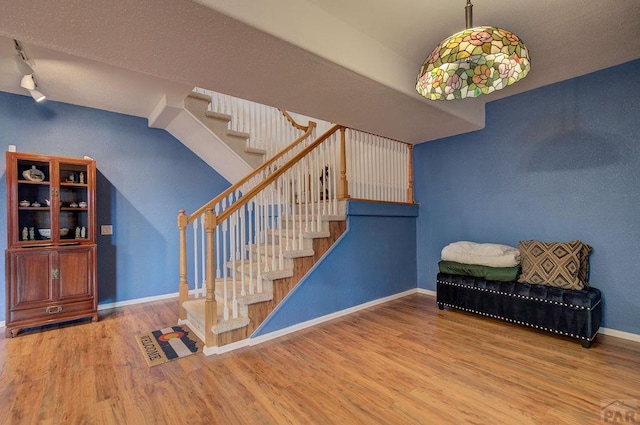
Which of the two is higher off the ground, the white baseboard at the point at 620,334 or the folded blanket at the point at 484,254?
the folded blanket at the point at 484,254

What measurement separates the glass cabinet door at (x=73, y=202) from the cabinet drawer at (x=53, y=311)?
0.73 metres

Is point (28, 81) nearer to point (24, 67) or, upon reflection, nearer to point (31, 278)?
point (24, 67)

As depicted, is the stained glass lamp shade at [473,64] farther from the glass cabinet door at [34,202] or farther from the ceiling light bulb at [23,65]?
the glass cabinet door at [34,202]

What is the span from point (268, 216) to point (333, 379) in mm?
1804

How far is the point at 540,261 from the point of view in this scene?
2988 mm

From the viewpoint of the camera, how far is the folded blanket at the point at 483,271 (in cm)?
311

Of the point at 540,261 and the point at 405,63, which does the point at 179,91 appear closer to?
the point at 405,63

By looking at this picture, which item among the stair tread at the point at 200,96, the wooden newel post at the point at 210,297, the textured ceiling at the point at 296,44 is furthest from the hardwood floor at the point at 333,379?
the stair tread at the point at 200,96

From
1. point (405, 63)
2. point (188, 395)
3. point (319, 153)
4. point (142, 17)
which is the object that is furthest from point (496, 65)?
point (188, 395)

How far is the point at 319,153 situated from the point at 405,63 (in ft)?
4.58

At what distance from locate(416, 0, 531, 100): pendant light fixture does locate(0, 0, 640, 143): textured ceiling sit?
2.43ft

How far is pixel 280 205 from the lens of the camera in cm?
333

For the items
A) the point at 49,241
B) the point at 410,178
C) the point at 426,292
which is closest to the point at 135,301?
the point at 49,241

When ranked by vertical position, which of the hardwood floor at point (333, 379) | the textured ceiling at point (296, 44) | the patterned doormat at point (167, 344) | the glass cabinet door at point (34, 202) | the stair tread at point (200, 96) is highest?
the stair tread at point (200, 96)
